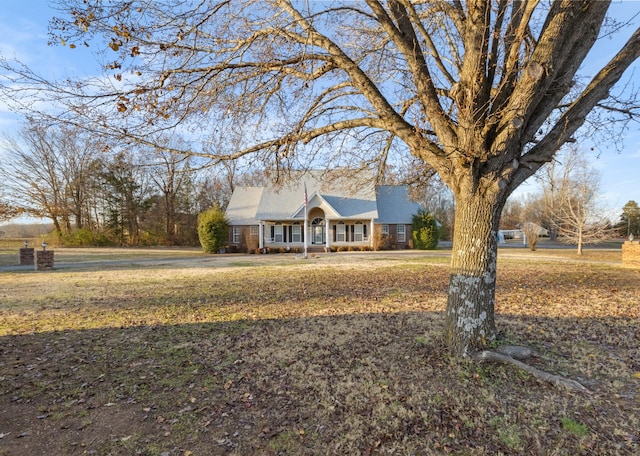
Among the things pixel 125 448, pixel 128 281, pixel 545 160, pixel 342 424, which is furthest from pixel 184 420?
pixel 128 281

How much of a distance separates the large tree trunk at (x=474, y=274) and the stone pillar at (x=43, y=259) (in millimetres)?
19191

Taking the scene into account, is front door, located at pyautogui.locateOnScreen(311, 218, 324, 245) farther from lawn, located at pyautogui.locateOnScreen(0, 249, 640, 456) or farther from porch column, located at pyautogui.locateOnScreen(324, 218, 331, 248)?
lawn, located at pyautogui.locateOnScreen(0, 249, 640, 456)

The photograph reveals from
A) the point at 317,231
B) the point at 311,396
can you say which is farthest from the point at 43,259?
the point at 317,231

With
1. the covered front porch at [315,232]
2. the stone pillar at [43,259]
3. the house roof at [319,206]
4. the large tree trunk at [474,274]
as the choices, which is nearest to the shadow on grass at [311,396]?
the large tree trunk at [474,274]

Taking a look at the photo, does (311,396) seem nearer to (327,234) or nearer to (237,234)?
(327,234)

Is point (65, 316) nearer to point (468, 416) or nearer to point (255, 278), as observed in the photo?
point (255, 278)

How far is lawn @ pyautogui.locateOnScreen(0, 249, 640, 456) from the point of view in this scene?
2.96 metres

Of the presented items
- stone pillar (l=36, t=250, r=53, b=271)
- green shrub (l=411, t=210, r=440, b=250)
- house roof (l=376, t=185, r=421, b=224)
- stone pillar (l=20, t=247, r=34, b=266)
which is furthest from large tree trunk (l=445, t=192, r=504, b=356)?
green shrub (l=411, t=210, r=440, b=250)

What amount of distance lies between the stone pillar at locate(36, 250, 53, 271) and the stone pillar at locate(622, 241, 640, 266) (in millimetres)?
27427

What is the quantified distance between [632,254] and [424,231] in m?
15.4

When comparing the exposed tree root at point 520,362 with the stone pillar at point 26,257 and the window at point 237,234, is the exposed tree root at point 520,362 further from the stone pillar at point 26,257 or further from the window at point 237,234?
the window at point 237,234

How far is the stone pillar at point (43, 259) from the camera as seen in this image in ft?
53.5

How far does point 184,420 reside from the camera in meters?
3.30

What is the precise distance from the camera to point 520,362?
4105 millimetres
